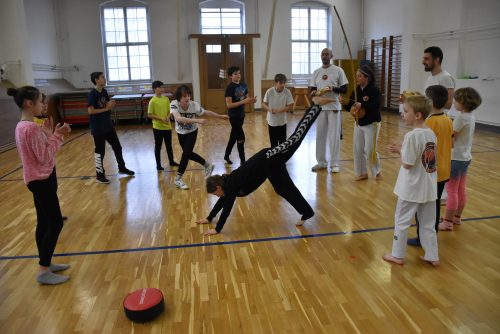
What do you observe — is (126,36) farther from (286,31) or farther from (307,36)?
(307,36)

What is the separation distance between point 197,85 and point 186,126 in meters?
9.80

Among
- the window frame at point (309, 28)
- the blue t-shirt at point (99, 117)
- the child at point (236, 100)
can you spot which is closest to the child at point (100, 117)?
the blue t-shirt at point (99, 117)

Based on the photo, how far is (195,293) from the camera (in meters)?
2.72

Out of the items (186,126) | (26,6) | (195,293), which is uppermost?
(26,6)

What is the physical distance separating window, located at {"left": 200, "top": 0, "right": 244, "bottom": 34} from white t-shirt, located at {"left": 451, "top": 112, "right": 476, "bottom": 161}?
12550 mm

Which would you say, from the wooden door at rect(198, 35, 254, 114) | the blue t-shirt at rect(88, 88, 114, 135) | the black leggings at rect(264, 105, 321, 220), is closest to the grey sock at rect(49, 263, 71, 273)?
the black leggings at rect(264, 105, 321, 220)

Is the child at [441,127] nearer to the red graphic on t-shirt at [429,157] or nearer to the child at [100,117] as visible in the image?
the red graphic on t-shirt at [429,157]

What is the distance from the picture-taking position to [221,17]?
1475 centimetres

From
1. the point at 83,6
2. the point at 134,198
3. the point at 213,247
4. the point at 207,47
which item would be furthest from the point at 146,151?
the point at 83,6

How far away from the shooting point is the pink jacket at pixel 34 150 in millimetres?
2666

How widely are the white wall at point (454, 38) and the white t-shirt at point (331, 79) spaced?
558 centimetres

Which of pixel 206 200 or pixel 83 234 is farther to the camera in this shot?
pixel 206 200

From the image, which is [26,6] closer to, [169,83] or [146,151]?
[169,83]

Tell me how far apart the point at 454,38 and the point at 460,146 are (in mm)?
8516
